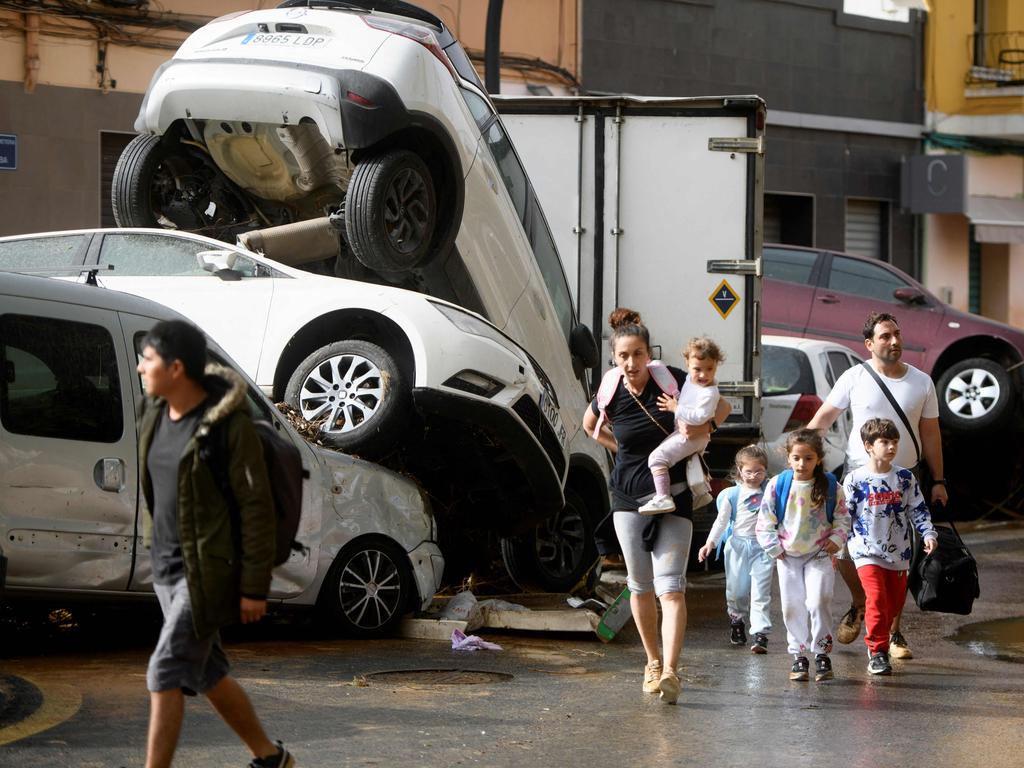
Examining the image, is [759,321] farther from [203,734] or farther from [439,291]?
[203,734]

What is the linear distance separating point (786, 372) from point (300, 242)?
18.1 feet

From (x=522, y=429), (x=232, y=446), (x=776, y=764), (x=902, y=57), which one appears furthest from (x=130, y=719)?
(x=902, y=57)

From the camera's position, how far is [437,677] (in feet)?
25.9

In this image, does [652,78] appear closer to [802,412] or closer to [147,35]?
[147,35]

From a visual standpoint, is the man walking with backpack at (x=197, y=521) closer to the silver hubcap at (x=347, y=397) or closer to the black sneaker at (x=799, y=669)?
the black sneaker at (x=799, y=669)

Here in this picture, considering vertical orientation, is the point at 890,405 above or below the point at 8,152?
below

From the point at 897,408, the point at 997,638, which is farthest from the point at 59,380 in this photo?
the point at 997,638

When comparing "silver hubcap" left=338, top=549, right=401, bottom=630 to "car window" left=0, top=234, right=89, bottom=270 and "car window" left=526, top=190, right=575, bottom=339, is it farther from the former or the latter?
"car window" left=526, top=190, right=575, bottom=339

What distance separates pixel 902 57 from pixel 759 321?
14310 mm

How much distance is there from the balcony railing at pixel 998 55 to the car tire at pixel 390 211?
17.9 m

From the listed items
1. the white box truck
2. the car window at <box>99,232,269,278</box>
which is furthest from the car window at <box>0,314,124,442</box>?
the white box truck

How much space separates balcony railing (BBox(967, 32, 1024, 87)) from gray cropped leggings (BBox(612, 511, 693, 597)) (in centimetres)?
2041

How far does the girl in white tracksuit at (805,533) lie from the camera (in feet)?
27.4

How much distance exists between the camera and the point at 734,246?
12.5 metres
